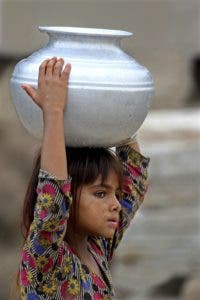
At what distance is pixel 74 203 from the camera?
3367 millimetres

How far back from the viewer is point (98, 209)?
3.37m

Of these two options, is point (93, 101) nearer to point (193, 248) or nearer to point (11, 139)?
point (11, 139)

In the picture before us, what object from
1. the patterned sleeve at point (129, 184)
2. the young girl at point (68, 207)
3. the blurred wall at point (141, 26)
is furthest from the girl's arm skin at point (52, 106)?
the blurred wall at point (141, 26)

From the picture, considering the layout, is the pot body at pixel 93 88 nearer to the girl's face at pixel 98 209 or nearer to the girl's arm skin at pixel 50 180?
the girl's arm skin at pixel 50 180

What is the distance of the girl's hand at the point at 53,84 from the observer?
3.14 m

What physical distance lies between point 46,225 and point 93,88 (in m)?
0.36

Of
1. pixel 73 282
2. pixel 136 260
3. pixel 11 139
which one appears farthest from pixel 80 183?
pixel 136 260

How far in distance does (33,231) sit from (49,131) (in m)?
0.26

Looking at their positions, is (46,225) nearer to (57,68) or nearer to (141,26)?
(57,68)

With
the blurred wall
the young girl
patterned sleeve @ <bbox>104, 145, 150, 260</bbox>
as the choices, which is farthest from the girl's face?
the blurred wall

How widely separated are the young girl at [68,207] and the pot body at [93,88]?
0.04 metres

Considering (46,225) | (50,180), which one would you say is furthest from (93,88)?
(46,225)

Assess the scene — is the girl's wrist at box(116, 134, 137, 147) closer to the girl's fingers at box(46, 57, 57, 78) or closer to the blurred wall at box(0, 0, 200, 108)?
the girl's fingers at box(46, 57, 57, 78)

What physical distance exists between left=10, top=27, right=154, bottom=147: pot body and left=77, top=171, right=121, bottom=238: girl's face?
157 millimetres
